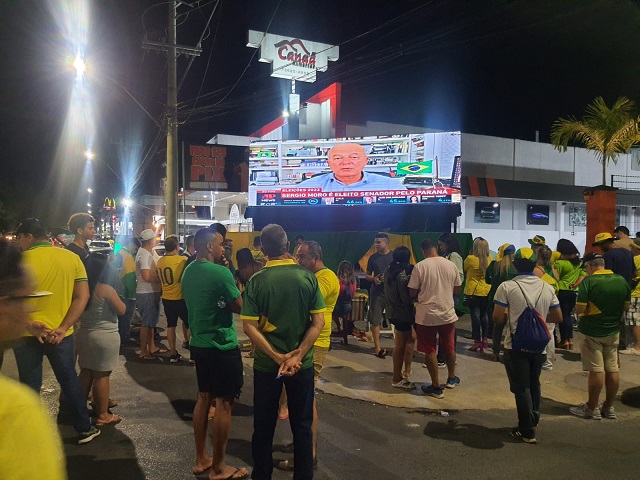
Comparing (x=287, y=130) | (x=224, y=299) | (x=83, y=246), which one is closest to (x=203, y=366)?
(x=224, y=299)

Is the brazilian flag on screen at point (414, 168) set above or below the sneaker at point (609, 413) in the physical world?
above

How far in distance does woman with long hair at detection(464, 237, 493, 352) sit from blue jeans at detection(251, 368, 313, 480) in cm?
582

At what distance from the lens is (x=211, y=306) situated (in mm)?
4031

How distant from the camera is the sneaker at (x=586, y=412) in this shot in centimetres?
557

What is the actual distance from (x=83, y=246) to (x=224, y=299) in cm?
317

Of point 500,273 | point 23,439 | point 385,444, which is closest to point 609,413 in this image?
point 500,273

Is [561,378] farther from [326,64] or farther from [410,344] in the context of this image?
[326,64]

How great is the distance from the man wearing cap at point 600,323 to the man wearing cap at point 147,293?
613 cm

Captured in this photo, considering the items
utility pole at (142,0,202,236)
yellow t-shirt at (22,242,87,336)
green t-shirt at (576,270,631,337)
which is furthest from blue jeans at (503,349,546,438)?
utility pole at (142,0,202,236)

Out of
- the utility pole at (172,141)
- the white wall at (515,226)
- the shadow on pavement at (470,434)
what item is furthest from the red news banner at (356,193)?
the shadow on pavement at (470,434)

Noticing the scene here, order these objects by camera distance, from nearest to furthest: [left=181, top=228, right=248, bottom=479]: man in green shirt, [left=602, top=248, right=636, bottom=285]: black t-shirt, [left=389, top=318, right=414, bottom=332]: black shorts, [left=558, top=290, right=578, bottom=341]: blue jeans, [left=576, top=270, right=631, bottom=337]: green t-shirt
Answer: [left=181, top=228, right=248, bottom=479]: man in green shirt
[left=576, top=270, right=631, bottom=337]: green t-shirt
[left=389, top=318, right=414, bottom=332]: black shorts
[left=602, top=248, right=636, bottom=285]: black t-shirt
[left=558, top=290, right=578, bottom=341]: blue jeans

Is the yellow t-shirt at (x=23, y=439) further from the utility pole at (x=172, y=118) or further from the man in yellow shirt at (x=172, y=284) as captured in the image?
the utility pole at (x=172, y=118)

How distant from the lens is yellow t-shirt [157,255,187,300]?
7.52 metres

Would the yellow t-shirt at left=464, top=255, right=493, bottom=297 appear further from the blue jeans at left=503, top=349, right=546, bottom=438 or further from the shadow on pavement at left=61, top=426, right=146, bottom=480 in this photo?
the shadow on pavement at left=61, top=426, right=146, bottom=480
